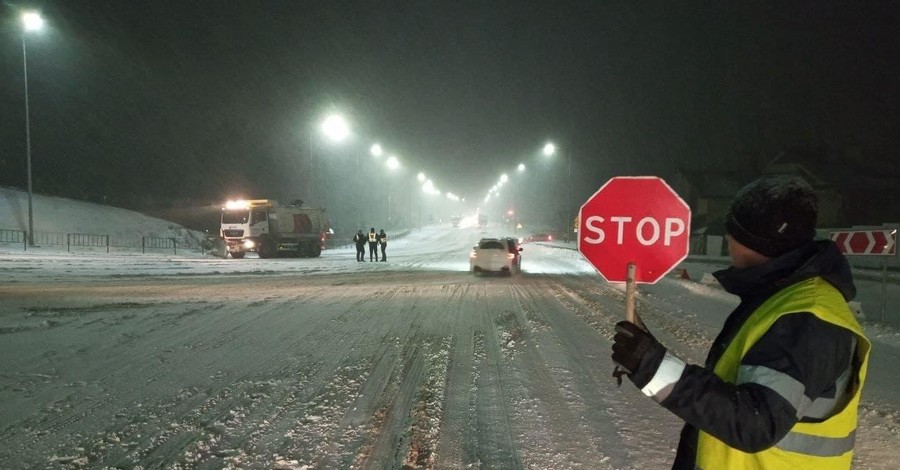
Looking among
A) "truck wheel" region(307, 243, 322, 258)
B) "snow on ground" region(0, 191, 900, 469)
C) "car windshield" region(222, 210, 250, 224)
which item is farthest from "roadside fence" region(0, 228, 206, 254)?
"snow on ground" region(0, 191, 900, 469)

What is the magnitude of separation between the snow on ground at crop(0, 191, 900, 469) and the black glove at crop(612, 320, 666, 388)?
2567 millimetres

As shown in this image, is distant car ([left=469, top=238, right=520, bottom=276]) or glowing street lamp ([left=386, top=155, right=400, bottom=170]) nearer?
distant car ([left=469, top=238, right=520, bottom=276])

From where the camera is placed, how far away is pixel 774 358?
164 centimetres

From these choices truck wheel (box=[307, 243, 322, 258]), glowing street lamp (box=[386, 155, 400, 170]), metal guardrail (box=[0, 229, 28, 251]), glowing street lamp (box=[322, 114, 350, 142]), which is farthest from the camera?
glowing street lamp (box=[386, 155, 400, 170])

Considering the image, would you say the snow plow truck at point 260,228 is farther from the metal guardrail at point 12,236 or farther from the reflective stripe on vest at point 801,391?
the reflective stripe on vest at point 801,391

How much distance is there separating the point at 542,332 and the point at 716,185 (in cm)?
5438

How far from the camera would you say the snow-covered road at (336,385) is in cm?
431

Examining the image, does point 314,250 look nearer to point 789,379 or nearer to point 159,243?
point 159,243

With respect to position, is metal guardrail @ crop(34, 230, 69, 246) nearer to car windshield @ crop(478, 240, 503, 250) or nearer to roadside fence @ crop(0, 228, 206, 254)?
roadside fence @ crop(0, 228, 206, 254)

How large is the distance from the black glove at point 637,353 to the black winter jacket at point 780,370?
0.10 meters

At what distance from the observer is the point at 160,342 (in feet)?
26.4

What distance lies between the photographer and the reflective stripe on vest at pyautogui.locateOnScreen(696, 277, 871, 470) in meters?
1.64

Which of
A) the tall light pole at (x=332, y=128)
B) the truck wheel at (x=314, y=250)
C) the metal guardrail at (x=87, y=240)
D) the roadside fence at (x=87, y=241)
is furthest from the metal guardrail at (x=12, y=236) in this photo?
the tall light pole at (x=332, y=128)

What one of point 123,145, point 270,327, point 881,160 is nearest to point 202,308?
point 270,327
